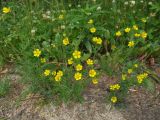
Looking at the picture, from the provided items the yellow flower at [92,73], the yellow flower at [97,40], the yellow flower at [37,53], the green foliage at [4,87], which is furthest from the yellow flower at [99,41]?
the green foliage at [4,87]

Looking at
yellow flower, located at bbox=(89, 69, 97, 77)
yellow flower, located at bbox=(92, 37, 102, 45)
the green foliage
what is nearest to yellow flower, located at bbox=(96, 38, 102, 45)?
yellow flower, located at bbox=(92, 37, 102, 45)

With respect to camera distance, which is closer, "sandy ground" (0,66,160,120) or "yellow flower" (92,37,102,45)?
"sandy ground" (0,66,160,120)

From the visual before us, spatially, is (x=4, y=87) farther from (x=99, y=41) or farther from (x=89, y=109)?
(x=99, y=41)

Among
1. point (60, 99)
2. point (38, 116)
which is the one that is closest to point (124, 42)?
point (60, 99)

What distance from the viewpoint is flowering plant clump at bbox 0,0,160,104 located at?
3.14 metres

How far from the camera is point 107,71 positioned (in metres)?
3.29

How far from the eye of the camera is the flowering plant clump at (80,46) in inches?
124

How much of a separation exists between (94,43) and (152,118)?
79cm

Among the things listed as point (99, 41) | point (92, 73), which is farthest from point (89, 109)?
point (99, 41)

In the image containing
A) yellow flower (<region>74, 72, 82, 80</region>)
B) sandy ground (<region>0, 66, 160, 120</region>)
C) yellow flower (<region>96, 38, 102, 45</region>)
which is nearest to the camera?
yellow flower (<region>74, 72, 82, 80</region>)

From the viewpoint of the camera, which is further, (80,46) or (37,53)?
(80,46)

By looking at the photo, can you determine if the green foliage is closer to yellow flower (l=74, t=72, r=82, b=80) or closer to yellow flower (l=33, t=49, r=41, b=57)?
yellow flower (l=33, t=49, r=41, b=57)

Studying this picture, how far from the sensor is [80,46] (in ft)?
11.5

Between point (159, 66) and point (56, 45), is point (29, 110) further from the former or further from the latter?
point (159, 66)
